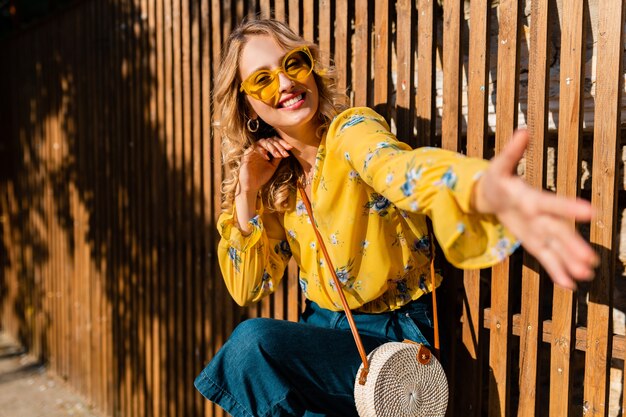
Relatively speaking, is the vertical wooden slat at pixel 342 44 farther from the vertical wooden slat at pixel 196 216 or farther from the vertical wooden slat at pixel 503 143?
the vertical wooden slat at pixel 196 216

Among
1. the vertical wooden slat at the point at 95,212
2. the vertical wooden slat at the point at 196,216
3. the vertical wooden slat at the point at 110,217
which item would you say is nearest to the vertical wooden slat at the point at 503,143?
the vertical wooden slat at the point at 196,216

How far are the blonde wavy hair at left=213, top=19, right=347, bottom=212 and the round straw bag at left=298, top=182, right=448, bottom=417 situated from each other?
693 mm

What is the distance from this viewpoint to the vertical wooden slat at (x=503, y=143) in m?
2.24

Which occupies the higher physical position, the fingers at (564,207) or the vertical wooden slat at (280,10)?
the vertical wooden slat at (280,10)

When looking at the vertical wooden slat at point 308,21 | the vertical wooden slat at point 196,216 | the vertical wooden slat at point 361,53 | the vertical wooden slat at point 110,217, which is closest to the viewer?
the vertical wooden slat at point 361,53

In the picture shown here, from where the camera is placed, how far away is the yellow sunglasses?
239 centimetres

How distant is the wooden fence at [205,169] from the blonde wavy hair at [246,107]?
328 millimetres

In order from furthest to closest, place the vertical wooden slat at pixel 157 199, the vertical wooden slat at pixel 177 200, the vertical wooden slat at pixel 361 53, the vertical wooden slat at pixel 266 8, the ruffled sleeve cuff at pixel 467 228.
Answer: the vertical wooden slat at pixel 157 199, the vertical wooden slat at pixel 177 200, the vertical wooden slat at pixel 266 8, the vertical wooden slat at pixel 361 53, the ruffled sleeve cuff at pixel 467 228

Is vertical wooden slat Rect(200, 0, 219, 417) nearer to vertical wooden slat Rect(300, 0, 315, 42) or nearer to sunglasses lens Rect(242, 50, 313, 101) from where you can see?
vertical wooden slat Rect(300, 0, 315, 42)

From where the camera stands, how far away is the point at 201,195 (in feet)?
12.8

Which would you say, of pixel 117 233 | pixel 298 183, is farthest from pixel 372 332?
pixel 117 233

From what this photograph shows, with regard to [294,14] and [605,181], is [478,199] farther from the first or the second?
[294,14]

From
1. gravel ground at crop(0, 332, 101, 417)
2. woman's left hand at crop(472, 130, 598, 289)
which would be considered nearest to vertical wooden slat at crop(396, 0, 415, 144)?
woman's left hand at crop(472, 130, 598, 289)

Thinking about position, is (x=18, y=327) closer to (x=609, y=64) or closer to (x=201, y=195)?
(x=201, y=195)
